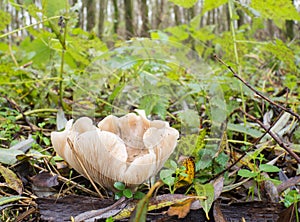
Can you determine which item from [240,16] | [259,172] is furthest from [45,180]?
[240,16]

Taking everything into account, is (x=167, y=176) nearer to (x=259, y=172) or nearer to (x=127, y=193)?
(x=127, y=193)

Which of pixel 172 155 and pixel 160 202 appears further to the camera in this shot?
pixel 172 155

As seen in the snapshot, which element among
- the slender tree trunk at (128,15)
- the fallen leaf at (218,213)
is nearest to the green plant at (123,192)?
the fallen leaf at (218,213)

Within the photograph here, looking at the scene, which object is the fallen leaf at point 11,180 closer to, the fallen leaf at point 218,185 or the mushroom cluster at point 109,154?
the mushroom cluster at point 109,154

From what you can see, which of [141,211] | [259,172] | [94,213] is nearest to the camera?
[141,211]

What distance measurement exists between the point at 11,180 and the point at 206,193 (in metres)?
0.60

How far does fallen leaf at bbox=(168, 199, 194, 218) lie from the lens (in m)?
0.93

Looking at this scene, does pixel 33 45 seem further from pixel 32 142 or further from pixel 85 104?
pixel 32 142

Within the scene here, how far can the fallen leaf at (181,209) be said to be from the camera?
926 mm

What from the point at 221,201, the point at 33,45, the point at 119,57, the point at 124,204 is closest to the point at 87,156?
the point at 124,204

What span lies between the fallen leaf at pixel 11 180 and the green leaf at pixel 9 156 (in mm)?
55

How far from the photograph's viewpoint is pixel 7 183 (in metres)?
1.07

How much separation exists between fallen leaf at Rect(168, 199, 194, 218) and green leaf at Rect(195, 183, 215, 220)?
0.12 feet

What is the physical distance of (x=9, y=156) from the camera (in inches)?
45.6
